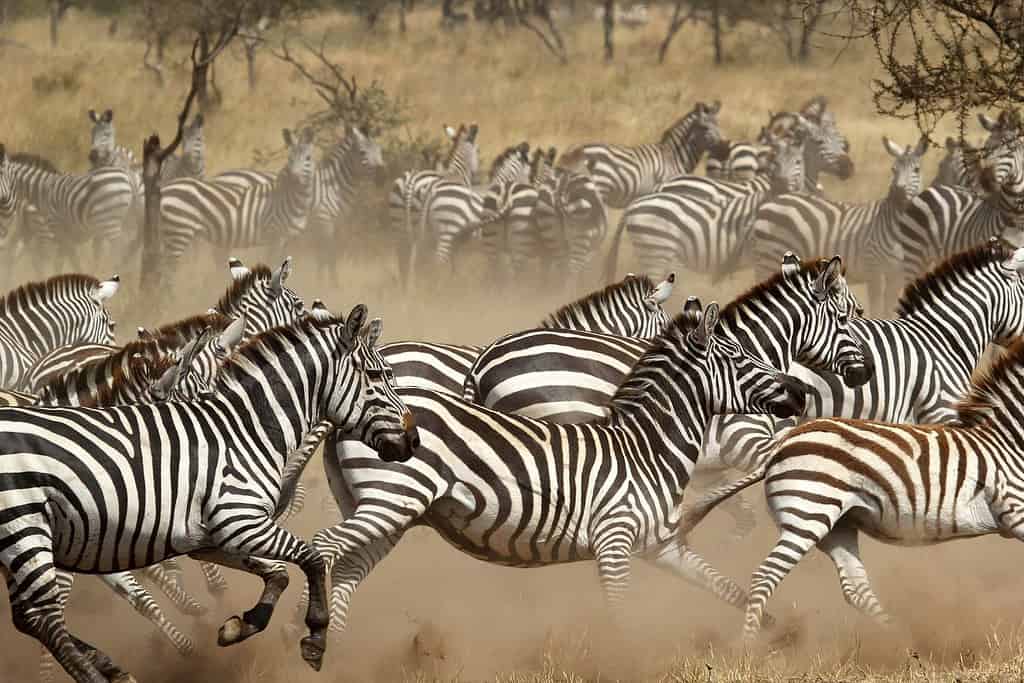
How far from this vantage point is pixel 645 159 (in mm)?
20625

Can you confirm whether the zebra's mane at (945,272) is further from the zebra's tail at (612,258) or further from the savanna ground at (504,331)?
the zebra's tail at (612,258)

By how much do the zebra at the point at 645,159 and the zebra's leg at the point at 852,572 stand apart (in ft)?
42.7

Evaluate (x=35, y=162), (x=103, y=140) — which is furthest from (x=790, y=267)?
(x=103, y=140)

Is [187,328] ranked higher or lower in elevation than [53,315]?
higher

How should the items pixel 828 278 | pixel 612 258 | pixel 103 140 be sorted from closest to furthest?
pixel 828 278 → pixel 612 258 → pixel 103 140

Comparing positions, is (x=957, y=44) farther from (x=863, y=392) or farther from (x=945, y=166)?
(x=945, y=166)

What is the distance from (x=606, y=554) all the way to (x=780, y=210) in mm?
9749

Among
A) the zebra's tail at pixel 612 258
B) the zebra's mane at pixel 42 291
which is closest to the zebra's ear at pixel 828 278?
the zebra's mane at pixel 42 291

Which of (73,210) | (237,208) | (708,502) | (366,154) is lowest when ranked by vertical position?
(73,210)

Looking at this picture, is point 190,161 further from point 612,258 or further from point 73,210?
point 612,258

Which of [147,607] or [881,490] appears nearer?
[881,490]

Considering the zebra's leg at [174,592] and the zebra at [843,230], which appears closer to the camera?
the zebra's leg at [174,592]

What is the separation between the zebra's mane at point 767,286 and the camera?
7.26 m

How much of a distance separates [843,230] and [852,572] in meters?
9.36
